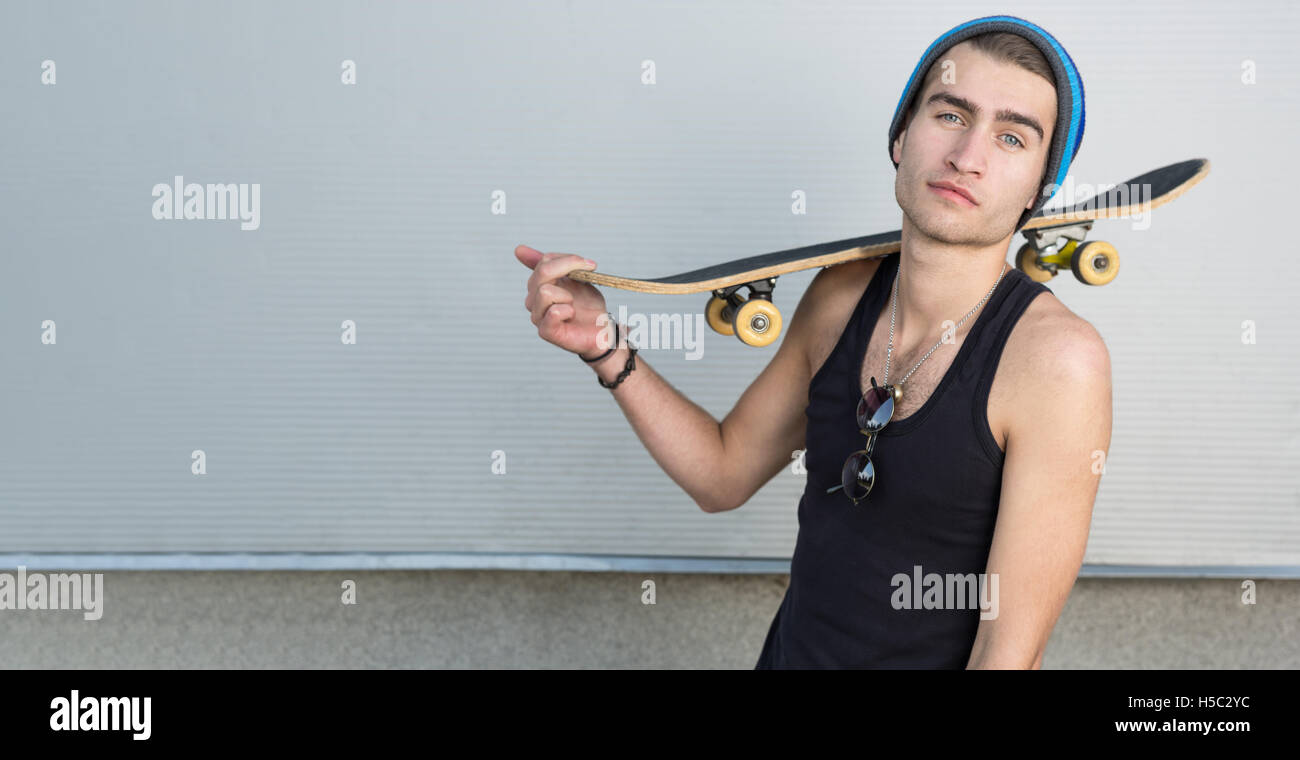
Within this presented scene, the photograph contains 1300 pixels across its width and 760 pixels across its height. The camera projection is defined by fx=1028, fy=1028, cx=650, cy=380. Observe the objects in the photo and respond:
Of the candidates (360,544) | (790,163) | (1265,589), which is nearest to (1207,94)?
(790,163)

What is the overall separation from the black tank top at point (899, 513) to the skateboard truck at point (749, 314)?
0.09 metres

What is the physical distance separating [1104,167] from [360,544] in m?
1.47

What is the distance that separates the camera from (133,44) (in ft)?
5.73

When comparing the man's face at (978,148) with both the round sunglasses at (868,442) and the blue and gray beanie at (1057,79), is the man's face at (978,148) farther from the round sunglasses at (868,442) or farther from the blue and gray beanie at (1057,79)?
the round sunglasses at (868,442)

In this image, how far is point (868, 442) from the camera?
1.08m

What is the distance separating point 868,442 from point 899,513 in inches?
3.2

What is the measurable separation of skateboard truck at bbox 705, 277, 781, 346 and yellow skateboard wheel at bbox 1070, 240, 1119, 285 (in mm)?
344

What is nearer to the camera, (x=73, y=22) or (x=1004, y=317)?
(x=1004, y=317)

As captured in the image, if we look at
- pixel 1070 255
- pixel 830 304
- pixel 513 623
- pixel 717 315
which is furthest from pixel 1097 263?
pixel 513 623

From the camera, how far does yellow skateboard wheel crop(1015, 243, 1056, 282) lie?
1.25 metres

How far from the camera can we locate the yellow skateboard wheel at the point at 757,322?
1143mm

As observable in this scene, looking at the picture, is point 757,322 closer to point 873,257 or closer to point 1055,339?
point 873,257

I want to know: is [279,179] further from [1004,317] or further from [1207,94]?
[1207,94]

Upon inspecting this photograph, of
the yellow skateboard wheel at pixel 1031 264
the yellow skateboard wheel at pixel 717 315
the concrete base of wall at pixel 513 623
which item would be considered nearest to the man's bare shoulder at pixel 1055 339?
the yellow skateboard wheel at pixel 1031 264
